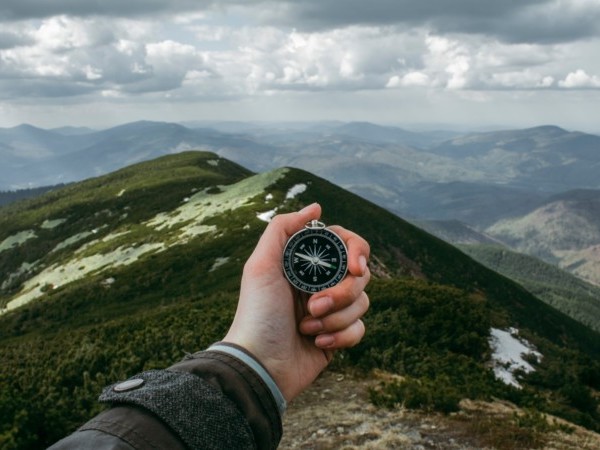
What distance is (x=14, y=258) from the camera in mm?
85875

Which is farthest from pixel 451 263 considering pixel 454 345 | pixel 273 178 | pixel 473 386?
pixel 473 386

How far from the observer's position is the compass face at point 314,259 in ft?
20.3

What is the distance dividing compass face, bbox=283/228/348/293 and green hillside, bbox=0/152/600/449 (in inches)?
326

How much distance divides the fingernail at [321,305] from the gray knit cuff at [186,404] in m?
1.88

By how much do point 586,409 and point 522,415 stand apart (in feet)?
28.0

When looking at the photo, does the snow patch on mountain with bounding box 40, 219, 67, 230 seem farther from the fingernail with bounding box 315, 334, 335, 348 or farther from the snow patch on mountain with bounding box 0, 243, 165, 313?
the fingernail with bounding box 315, 334, 335, 348

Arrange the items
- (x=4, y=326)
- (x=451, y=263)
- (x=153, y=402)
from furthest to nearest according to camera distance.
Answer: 1. (x=451, y=263)
2. (x=4, y=326)
3. (x=153, y=402)

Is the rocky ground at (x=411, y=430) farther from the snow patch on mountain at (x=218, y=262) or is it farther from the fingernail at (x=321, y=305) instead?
the snow patch on mountain at (x=218, y=262)

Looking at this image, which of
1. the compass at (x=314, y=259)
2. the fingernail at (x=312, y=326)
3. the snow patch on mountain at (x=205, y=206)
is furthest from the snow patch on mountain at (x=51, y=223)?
the fingernail at (x=312, y=326)

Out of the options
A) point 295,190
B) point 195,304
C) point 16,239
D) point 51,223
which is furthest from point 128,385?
point 51,223

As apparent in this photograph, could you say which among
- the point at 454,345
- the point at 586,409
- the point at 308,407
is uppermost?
the point at 308,407

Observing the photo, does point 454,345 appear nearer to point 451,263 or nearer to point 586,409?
point 586,409

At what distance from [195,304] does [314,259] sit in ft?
84.2

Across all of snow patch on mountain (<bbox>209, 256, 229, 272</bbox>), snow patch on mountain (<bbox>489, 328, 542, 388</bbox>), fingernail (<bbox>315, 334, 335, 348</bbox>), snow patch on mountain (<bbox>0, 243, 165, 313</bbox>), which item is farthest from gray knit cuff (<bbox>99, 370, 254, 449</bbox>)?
snow patch on mountain (<bbox>0, 243, 165, 313</bbox>)
